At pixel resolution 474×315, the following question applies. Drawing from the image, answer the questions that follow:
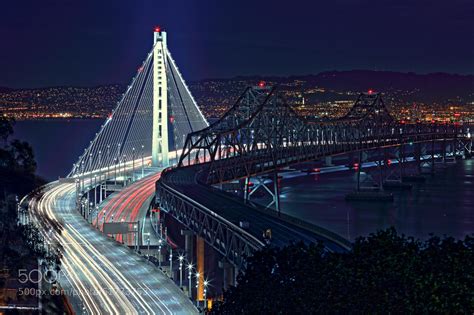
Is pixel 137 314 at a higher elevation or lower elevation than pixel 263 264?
lower

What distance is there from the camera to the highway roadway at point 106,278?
25.9m

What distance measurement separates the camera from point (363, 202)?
2776 inches

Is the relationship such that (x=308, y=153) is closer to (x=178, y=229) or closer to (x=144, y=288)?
(x=178, y=229)

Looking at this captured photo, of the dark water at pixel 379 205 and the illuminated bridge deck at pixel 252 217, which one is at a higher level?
the illuminated bridge deck at pixel 252 217

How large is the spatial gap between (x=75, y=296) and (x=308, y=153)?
4651 centimetres

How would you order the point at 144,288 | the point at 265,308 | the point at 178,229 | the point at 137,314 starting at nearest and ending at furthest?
the point at 265,308, the point at 137,314, the point at 144,288, the point at 178,229

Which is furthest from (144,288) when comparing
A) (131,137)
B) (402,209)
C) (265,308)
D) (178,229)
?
(131,137)

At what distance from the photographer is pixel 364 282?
19.2m

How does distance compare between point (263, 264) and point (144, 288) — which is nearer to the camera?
point (263, 264)

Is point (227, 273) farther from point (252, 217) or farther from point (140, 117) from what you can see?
point (140, 117)

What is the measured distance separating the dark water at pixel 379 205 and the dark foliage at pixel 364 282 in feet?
82.7

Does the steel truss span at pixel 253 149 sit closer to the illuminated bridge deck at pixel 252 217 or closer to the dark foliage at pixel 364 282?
the illuminated bridge deck at pixel 252 217

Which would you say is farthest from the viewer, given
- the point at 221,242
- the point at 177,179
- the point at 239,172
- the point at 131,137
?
the point at 131,137

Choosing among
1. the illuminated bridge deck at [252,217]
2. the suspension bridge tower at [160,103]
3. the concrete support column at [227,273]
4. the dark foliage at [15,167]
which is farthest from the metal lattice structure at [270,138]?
the concrete support column at [227,273]
